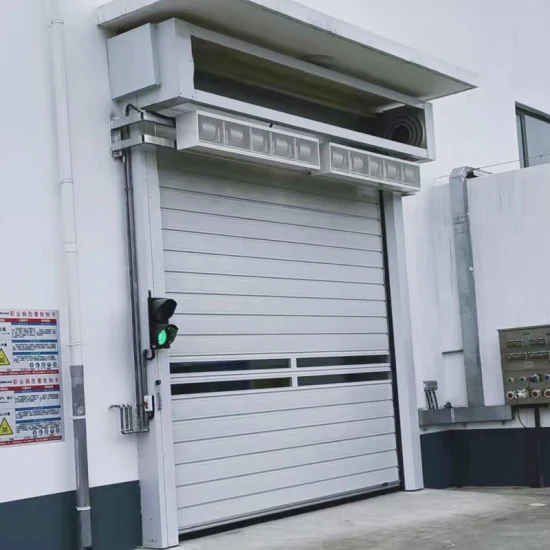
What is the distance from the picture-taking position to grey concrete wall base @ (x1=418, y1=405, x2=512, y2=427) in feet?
36.3

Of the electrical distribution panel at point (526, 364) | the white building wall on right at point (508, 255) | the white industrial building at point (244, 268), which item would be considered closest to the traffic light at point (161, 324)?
the white industrial building at point (244, 268)

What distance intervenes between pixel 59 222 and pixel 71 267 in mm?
391

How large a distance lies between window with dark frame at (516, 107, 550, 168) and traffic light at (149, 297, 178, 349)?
7.55 metres

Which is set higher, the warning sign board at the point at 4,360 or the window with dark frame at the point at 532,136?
the window with dark frame at the point at 532,136

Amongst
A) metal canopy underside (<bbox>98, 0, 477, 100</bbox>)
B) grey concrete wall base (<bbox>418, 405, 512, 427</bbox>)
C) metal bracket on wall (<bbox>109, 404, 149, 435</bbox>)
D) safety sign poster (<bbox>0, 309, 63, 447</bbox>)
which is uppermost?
metal canopy underside (<bbox>98, 0, 477, 100</bbox>)

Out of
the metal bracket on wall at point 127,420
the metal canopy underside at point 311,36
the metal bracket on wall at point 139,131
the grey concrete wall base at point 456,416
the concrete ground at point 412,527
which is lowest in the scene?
the concrete ground at point 412,527

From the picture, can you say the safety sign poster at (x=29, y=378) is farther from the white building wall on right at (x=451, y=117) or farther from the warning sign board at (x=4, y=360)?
the white building wall on right at (x=451, y=117)

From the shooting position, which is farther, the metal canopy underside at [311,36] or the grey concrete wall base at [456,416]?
the grey concrete wall base at [456,416]

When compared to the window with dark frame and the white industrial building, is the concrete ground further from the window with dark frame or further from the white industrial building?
the window with dark frame

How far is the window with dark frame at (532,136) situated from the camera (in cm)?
1406

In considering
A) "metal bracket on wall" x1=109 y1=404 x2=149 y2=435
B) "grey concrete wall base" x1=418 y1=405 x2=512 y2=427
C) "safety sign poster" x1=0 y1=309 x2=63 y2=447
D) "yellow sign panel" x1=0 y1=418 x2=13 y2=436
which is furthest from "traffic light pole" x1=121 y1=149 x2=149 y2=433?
"grey concrete wall base" x1=418 y1=405 x2=512 y2=427

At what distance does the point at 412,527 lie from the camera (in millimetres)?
8430

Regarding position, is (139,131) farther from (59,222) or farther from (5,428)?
(5,428)

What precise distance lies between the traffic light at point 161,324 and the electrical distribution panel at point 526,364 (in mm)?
4593
